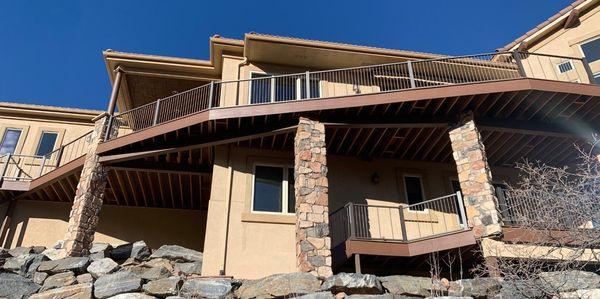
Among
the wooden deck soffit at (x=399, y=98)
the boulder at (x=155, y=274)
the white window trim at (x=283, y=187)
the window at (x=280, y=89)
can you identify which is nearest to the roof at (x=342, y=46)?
the window at (x=280, y=89)

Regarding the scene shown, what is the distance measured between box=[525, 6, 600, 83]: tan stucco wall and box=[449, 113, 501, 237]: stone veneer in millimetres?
7317

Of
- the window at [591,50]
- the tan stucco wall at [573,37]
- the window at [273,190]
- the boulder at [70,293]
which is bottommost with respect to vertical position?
the boulder at [70,293]

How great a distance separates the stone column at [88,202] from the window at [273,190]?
14.9 ft

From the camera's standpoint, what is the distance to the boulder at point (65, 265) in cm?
997

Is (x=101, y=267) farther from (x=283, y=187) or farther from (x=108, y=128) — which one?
(x=108, y=128)

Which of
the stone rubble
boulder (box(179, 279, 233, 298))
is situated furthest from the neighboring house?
boulder (box(179, 279, 233, 298))

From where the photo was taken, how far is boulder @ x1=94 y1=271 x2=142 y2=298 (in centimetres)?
888

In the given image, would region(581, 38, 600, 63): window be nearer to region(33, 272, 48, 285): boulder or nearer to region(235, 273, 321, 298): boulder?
region(235, 273, 321, 298): boulder

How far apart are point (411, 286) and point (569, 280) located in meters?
3.22

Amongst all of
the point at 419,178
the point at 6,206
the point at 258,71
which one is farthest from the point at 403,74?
the point at 6,206

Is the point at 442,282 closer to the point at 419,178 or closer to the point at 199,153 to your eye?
the point at 419,178

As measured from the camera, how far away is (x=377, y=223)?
1236 cm

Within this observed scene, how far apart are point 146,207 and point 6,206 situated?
440cm

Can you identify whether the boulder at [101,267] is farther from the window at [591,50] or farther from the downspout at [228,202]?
the window at [591,50]
